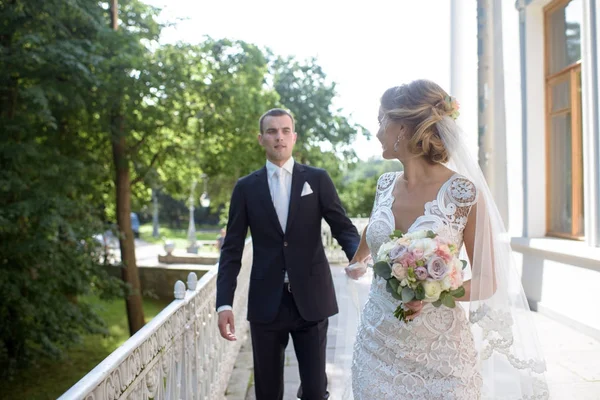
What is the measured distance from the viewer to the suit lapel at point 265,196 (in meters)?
3.29

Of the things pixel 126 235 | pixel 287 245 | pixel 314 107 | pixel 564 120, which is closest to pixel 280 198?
pixel 287 245

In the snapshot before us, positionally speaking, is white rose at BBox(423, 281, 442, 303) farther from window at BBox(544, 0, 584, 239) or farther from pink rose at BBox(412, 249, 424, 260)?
window at BBox(544, 0, 584, 239)

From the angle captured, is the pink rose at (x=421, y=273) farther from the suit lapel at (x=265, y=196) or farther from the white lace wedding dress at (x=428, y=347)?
the suit lapel at (x=265, y=196)

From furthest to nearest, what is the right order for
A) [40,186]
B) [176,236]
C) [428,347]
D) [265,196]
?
1. [176,236]
2. [40,186]
3. [265,196]
4. [428,347]

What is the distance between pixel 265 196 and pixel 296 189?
0.60 feet

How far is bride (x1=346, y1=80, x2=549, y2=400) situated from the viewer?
2205 millimetres

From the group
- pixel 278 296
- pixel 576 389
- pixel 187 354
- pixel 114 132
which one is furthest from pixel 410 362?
pixel 114 132

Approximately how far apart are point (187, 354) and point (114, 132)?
8633mm

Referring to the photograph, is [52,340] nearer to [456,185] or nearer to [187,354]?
[187,354]

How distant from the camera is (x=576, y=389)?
175 inches

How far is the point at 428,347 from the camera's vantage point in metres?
2.21

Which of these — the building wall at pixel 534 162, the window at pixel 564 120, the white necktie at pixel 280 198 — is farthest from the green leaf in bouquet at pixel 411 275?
the window at pixel 564 120

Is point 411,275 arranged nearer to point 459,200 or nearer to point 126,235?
point 459,200

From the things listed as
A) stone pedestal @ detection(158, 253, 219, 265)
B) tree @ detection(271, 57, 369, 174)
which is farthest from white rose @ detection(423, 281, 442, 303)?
tree @ detection(271, 57, 369, 174)
